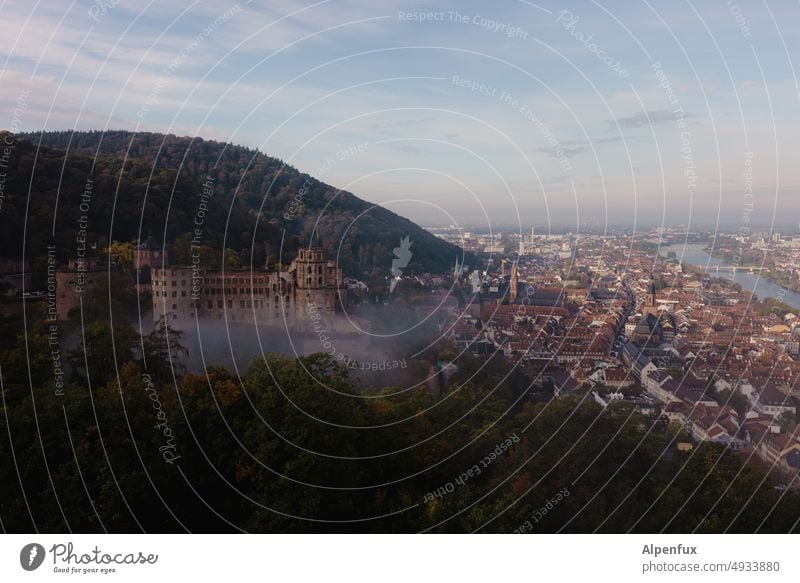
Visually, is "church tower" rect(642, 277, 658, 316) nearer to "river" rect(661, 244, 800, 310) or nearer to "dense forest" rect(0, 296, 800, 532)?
"river" rect(661, 244, 800, 310)

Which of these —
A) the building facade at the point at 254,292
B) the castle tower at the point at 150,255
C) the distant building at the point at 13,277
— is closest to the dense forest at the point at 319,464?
the distant building at the point at 13,277

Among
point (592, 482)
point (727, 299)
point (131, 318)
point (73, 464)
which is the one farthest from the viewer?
point (727, 299)

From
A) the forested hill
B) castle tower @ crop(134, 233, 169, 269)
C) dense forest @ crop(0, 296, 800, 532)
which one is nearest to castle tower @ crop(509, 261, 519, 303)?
the forested hill

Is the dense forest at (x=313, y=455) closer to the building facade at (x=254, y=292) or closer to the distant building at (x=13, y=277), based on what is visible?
the distant building at (x=13, y=277)

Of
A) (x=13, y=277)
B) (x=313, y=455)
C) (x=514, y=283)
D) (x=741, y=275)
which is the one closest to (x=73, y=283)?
(x=13, y=277)

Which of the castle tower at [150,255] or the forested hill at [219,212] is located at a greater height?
the forested hill at [219,212]

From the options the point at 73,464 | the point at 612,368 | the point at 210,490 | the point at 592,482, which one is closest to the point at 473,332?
the point at 612,368
